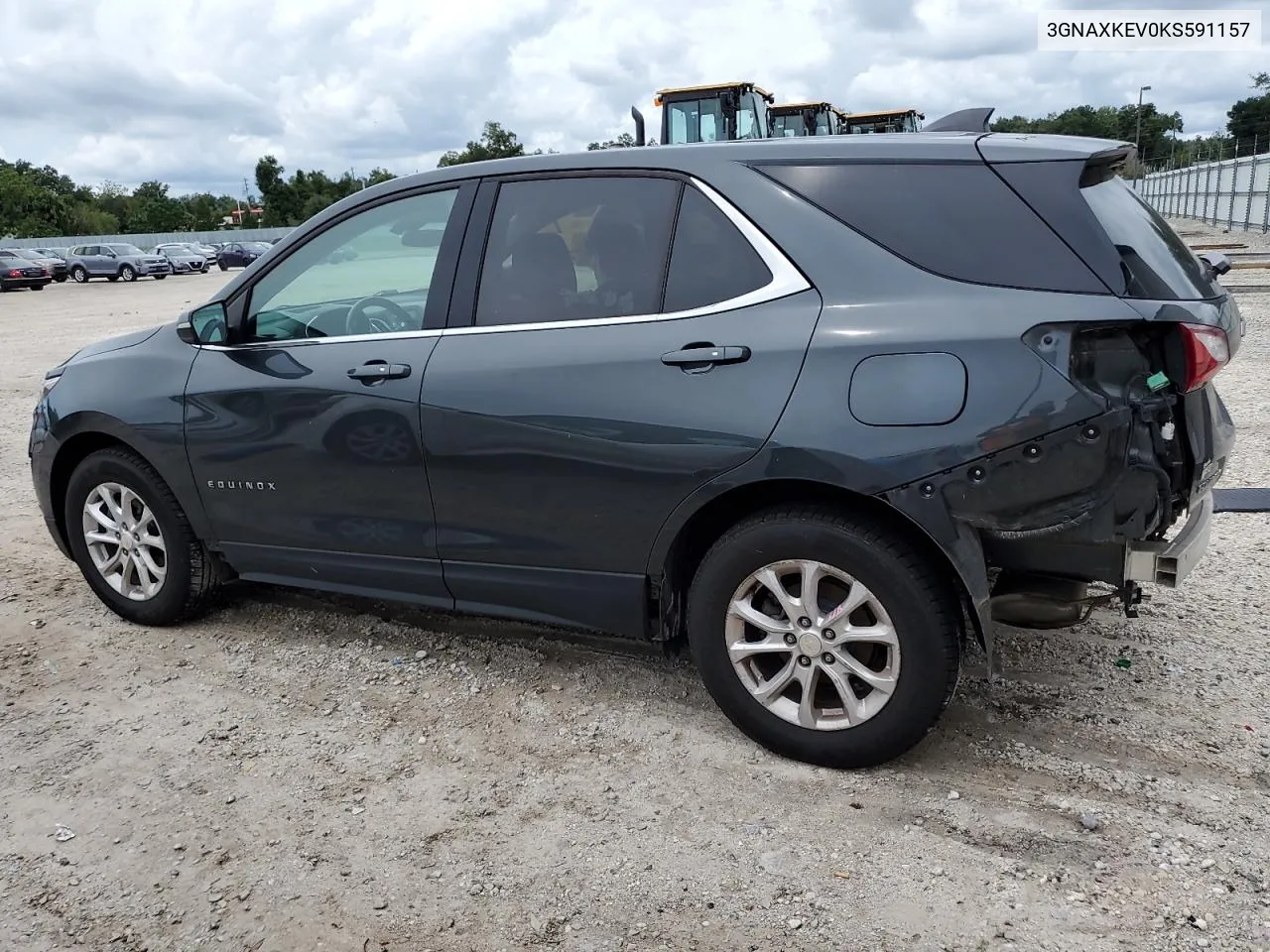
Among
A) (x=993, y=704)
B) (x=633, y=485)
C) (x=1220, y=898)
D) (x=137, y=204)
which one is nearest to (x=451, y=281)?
(x=633, y=485)

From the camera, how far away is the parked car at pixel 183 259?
142 ft

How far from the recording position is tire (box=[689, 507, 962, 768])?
300 centimetres

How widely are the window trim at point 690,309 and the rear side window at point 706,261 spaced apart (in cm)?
2

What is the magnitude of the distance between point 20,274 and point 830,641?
128ft

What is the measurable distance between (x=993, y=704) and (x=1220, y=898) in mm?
1105

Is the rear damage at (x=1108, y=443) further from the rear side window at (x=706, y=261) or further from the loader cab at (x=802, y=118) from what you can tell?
the loader cab at (x=802, y=118)

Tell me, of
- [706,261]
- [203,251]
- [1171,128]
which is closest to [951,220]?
[706,261]

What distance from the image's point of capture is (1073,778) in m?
3.15

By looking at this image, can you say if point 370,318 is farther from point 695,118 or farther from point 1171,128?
point 1171,128

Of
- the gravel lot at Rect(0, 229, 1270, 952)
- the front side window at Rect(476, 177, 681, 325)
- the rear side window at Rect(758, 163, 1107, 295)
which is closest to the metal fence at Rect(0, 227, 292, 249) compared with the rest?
the gravel lot at Rect(0, 229, 1270, 952)

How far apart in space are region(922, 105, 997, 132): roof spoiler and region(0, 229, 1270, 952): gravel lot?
192 centimetres

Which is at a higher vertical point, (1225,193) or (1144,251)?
(1225,193)

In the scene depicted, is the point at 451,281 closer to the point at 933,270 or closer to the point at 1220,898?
the point at 933,270

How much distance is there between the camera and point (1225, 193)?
116ft
